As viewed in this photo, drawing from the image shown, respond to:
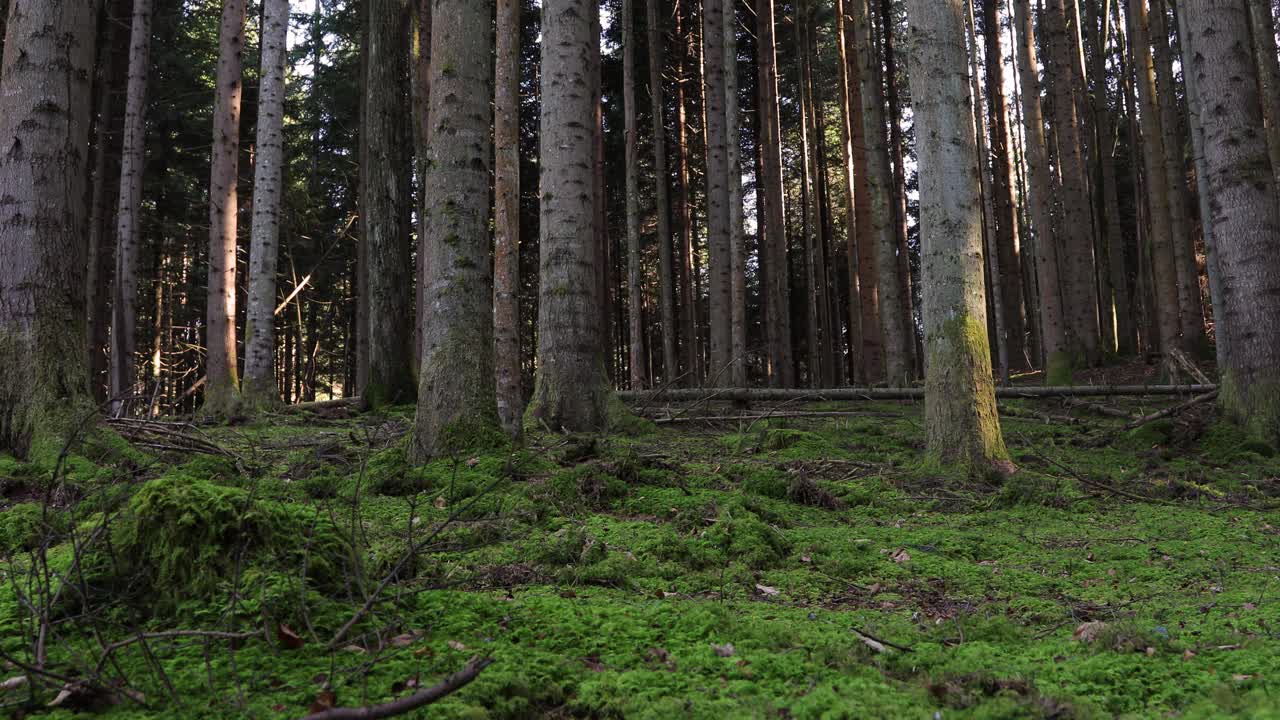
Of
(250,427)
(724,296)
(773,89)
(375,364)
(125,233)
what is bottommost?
(250,427)

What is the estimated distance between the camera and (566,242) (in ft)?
25.6

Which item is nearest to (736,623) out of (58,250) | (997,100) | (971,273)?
(971,273)

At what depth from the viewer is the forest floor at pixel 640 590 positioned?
74.3 inches

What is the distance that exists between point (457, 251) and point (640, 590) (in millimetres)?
3253

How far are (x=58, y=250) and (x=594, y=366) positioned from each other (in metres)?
4.50

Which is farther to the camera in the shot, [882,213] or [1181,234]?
[1181,234]

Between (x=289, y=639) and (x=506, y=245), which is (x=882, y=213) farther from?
(x=289, y=639)

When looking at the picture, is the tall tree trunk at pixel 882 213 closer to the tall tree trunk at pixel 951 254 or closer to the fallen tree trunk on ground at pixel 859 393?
the fallen tree trunk on ground at pixel 859 393

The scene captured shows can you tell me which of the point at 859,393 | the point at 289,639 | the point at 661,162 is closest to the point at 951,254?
the point at 289,639

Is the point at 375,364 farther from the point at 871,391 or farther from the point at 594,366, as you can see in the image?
the point at 871,391

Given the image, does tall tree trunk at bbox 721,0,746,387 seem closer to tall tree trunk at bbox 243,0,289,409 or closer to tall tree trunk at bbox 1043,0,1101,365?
tall tree trunk at bbox 1043,0,1101,365

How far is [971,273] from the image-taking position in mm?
5770

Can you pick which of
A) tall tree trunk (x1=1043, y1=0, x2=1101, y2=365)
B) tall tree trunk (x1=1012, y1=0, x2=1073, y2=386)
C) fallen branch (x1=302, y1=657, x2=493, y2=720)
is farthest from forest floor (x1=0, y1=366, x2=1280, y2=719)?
tall tree trunk (x1=1043, y1=0, x2=1101, y2=365)

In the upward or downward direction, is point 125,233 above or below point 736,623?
above
